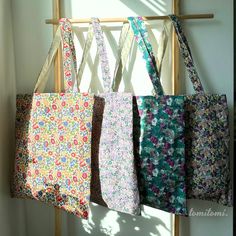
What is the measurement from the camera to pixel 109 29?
1474mm

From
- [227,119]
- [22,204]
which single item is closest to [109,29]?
[227,119]

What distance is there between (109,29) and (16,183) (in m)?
0.82

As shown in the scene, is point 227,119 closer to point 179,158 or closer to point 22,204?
point 179,158

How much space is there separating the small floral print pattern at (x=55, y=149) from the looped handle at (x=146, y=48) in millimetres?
276

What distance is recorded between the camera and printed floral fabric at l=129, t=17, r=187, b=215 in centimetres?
131

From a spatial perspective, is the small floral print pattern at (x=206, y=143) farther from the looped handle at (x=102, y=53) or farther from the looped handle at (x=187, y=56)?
the looped handle at (x=102, y=53)

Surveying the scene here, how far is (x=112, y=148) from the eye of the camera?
135cm

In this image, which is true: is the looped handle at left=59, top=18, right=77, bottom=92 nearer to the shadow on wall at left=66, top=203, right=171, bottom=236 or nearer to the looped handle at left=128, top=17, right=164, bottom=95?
the looped handle at left=128, top=17, right=164, bottom=95

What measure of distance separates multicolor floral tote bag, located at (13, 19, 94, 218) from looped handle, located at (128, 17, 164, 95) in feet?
0.91

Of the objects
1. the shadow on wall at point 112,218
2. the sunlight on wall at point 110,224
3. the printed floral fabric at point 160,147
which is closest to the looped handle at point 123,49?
the shadow on wall at point 112,218

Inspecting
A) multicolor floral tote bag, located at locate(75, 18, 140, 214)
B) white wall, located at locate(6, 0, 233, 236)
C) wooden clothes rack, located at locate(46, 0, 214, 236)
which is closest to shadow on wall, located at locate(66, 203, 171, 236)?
white wall, located at locate(6, 0, 233, 236)

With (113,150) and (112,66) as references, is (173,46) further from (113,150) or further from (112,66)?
(113,150)

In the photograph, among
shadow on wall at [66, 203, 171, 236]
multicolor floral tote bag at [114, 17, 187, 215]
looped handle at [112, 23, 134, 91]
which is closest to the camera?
multicolor floral tote bag at [114, 17, 187, 215]

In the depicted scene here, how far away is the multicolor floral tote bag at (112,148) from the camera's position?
1321 mm
